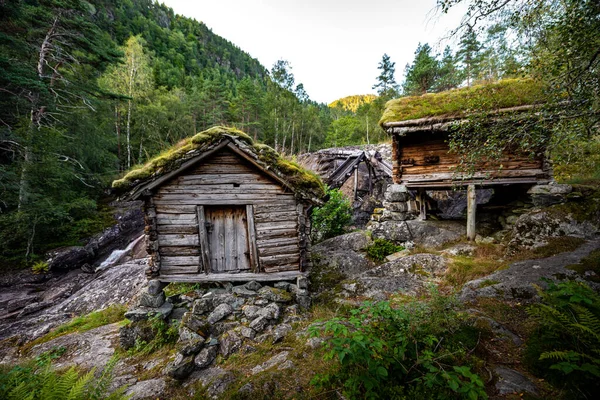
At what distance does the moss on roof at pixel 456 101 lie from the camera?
7.99 m

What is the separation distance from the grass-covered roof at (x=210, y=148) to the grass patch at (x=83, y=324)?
4563mm

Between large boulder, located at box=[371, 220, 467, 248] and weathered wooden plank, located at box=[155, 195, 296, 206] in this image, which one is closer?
weathered wooden plank, located at box=[155, 195, 296, 206]

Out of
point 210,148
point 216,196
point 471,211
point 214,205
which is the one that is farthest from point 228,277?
point 471,211

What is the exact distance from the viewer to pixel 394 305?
576cm

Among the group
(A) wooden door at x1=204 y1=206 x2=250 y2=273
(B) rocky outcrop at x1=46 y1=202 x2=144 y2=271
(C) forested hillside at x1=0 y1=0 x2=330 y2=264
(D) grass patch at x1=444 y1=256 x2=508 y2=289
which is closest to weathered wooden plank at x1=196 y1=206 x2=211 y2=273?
(A) wooden door at x1=204 y1=206 x2=250 y2=273

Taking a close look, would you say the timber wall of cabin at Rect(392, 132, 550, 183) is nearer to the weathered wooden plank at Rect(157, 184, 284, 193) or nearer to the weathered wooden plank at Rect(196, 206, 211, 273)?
the weathered wooden plank at Rect(157, 184, 284, 193)

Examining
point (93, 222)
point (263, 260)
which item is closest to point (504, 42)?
point (263, 260)

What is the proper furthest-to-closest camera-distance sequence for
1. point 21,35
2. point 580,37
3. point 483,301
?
1. point 21,35
2. point 483,301
3. point 580,37

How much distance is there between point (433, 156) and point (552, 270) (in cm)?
548

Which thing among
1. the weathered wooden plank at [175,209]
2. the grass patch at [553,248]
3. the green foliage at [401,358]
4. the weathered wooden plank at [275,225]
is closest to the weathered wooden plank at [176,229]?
the weathered wooden plank at [175,209]

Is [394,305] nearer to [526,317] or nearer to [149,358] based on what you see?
[526,317]

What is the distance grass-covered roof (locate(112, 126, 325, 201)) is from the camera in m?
5.46

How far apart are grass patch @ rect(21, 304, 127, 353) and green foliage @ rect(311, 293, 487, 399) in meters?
7.44

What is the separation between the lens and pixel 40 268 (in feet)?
38.5
